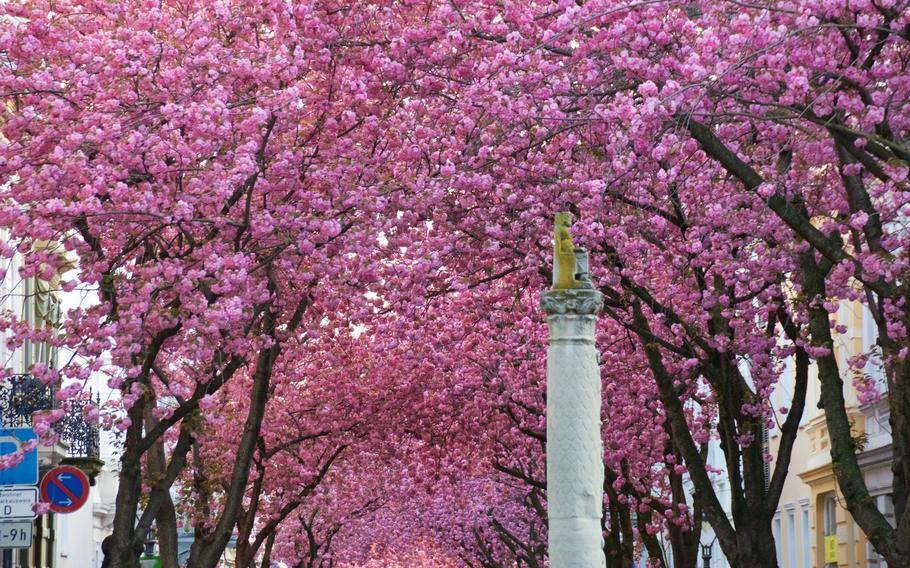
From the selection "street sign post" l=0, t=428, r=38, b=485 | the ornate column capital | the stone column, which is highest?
"street sign post" l=0, t=428, r=38, b=485

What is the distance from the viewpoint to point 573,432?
10.0 m

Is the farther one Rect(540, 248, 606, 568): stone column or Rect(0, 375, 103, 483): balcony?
Rect(0, 375, 103, 483): balcony

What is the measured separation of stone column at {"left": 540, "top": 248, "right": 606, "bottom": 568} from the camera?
994cm

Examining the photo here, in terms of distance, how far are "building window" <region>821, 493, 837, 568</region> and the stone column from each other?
76.9 ft

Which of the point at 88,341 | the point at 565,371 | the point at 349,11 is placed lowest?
the point at 565,371

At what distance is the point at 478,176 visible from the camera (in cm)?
1738

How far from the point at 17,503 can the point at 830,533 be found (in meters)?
19.9

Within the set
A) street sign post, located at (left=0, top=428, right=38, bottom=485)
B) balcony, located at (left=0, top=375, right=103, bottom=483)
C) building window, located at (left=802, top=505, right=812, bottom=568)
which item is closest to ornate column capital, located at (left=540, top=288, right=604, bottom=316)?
street sign post, located at (left=0, top=428, right=38, bottom=485)

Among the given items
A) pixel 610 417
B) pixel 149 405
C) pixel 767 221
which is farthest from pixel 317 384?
pixel 767 221

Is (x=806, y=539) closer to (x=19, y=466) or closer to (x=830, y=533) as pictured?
(x=830, y=533)

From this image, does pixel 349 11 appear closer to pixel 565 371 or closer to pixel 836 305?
pixel 836 305

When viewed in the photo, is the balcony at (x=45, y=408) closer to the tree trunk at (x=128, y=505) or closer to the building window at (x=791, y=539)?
the tree trunk at (x=128, y=505)

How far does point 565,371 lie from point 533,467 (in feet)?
93.9

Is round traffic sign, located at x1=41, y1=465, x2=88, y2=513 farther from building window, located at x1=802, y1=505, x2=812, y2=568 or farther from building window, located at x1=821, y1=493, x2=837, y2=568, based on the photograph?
building window, located at x1=802, y1=505, x2=812, y2=568
